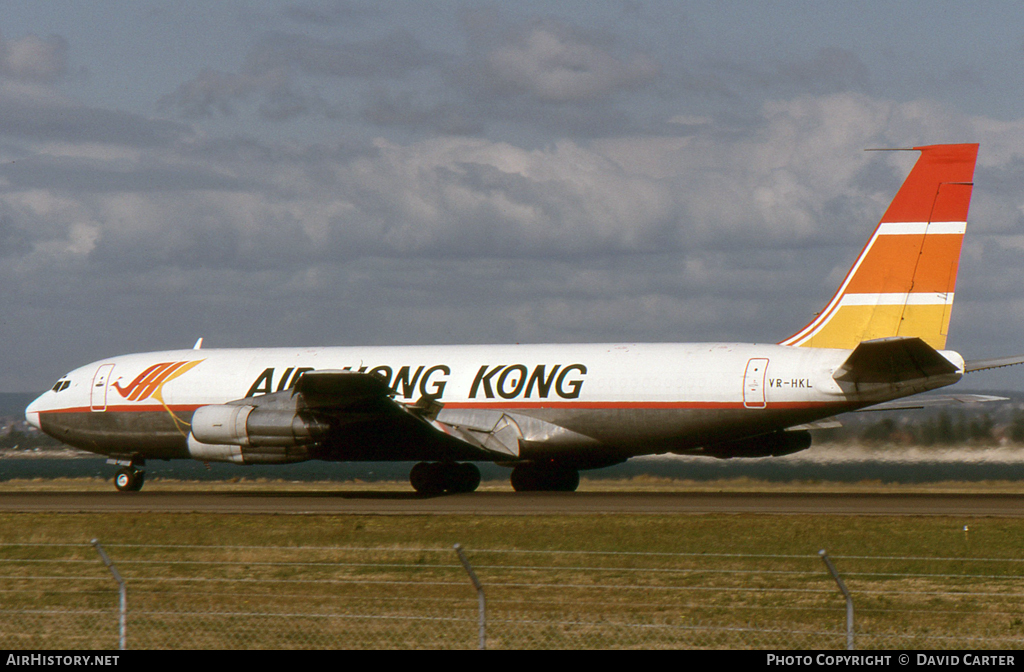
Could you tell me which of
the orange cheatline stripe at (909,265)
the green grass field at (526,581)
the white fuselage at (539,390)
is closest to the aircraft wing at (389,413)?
the white fuselage at (539,390)

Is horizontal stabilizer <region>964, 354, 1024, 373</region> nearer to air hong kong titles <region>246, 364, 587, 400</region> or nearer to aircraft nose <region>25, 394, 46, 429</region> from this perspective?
air hong kong titles <region>246, 364, 587, 400</region>

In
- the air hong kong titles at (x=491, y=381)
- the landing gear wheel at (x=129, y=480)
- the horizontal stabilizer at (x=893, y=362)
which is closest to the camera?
the horizontal stabilizer at (x=893, y=362)

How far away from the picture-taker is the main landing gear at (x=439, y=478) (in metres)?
29.0

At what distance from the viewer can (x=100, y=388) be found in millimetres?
33219

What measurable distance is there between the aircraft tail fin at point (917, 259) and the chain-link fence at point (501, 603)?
10.7 metres

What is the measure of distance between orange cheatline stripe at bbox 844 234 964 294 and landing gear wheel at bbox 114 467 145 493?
18594 mm

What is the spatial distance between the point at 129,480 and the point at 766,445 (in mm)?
16300

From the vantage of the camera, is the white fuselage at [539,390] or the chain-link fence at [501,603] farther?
the white fuselage at [539,390]

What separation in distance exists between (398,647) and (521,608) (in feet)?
8.57

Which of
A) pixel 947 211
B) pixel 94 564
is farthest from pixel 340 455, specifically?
pixel 947 211

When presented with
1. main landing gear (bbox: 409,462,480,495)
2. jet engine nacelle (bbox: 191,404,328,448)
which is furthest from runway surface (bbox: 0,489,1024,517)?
jet engine nacelle (bbox: 191,404,328,448)

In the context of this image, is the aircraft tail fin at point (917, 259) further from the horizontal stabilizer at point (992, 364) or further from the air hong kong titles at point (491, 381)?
the air hong kong titles at point (491, 381)

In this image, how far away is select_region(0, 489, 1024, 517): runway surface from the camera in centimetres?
2341
